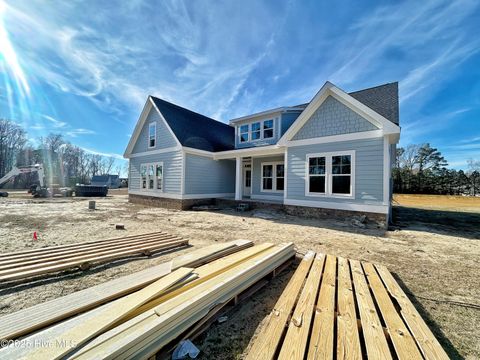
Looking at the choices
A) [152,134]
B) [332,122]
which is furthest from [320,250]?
[152,134]

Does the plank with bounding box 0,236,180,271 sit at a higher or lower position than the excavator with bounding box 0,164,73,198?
lower

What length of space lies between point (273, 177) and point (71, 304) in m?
10.5

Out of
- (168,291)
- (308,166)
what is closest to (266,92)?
(308,166)

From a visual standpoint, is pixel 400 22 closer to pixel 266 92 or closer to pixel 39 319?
pixel 266 92

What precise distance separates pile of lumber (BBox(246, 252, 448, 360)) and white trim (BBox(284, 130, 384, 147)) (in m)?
5.96

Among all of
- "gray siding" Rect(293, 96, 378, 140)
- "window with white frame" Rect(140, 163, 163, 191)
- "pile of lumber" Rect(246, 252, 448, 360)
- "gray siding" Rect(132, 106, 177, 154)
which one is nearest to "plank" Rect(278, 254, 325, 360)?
"pile of lumber" Rect(246, 252, 448, 360)

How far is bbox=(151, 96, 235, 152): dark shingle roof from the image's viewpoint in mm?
12195

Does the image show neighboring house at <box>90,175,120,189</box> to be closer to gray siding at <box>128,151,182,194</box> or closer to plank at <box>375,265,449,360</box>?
gray siding at <box>128,151,182,194</box>

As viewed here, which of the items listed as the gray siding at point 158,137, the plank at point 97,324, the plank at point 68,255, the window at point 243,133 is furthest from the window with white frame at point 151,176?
the plank at point 97,324

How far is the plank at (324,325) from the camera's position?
1544 mm

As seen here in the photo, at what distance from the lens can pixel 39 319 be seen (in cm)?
183

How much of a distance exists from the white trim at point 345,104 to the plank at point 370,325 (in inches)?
242

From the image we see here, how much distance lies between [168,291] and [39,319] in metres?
1.15

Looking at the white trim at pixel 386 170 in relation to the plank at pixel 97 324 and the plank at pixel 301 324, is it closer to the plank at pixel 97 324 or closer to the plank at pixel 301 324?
the plank at pixel 301 324
